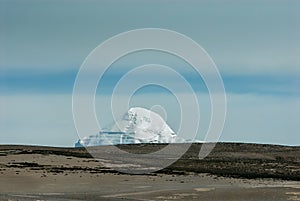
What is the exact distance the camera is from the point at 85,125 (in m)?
49.5

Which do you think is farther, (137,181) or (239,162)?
(239,162)

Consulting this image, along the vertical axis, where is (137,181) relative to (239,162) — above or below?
below

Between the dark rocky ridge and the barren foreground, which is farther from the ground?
the dark rocky ridge

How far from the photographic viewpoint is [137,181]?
5778 centimetres

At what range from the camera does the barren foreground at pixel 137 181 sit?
44.8 m

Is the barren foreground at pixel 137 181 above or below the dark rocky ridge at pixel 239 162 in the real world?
below

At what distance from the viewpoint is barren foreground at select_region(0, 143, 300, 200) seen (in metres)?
44.8

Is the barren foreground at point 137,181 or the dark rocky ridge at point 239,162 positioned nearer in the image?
the barren foreground at point 137,181

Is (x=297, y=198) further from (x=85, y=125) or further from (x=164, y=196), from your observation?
(x=85, y=125)

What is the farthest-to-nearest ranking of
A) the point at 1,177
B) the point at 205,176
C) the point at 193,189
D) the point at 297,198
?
the point at 205,176, the point at 1,177, the point at 193,189, the point at 297,198

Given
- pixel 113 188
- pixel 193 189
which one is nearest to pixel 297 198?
pixel 193 189

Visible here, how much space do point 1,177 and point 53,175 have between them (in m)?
5.35

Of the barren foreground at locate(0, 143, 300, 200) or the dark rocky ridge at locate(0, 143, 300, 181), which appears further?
the dark rocky ridge at locate(0, 143, 300, 181)

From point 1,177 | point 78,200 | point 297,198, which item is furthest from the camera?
point 1,177
